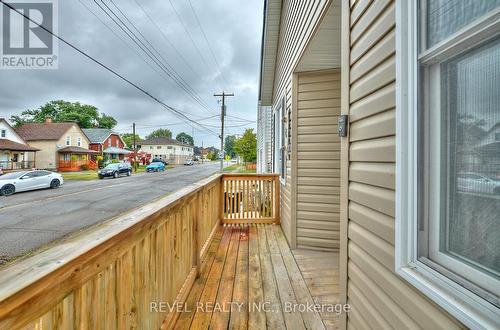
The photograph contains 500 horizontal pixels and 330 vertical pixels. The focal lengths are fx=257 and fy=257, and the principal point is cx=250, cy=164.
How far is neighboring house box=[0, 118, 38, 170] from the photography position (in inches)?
918

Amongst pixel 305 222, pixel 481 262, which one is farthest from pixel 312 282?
pixel 481 262

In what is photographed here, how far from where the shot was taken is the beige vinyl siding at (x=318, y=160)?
3.55 metres

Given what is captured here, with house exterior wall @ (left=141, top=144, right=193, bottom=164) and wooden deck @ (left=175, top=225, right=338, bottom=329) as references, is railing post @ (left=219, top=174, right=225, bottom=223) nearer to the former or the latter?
wooden deck @ (left=175, top=225, right=338, bottom=329)

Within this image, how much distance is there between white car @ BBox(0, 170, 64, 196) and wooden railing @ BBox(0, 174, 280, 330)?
13900 mm

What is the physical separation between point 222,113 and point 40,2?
1567 centimetres

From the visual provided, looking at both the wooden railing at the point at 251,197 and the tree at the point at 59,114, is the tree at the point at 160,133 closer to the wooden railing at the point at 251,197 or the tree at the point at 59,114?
the tree at the point at 59,114

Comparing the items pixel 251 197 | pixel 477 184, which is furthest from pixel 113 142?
pixel 477 184

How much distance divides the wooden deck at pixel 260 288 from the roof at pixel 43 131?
33339mm

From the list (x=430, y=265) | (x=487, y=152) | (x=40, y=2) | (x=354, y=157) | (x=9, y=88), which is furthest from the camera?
(x=9, y=88)

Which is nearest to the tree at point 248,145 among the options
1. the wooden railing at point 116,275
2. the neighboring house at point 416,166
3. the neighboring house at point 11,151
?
the neighboring house at point 11,151

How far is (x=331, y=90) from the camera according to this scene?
3.55 m

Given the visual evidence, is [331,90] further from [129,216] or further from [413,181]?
[129,216]

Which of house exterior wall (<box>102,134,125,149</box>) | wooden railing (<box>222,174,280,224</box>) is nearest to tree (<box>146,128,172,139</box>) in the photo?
house exterior wall (<box>102,134,125,149</box>)

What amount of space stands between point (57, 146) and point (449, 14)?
35472mm
